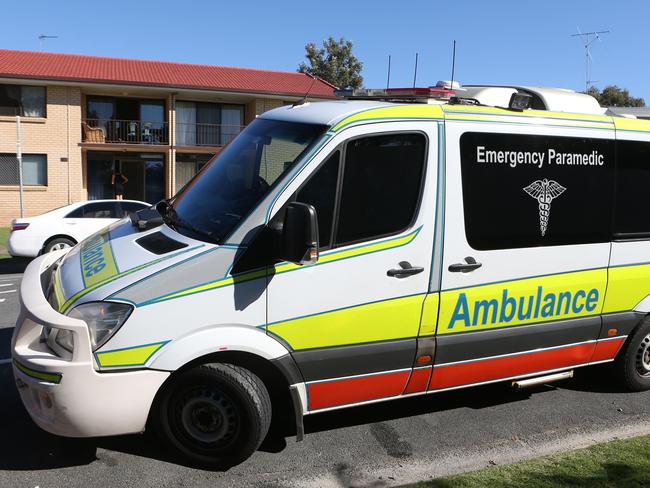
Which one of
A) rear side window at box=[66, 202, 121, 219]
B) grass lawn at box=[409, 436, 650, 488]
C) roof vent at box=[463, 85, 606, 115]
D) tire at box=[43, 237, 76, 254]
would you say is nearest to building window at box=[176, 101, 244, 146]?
rear side window at box=[66, 202, 121, 219]

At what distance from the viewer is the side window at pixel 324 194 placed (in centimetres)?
389

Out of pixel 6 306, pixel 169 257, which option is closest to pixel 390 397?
pixel 169 257

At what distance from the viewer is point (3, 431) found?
14.3 ft

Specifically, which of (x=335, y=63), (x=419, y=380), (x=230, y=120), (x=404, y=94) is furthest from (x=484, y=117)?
(x=335, y=63)

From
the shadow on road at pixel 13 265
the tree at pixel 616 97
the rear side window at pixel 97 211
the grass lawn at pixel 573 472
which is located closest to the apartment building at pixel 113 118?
the shadow on road at pixel 13 265

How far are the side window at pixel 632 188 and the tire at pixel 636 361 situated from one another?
81 centimetres

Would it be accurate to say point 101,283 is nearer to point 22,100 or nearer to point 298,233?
point 298,233

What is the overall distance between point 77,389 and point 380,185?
2.11 meters

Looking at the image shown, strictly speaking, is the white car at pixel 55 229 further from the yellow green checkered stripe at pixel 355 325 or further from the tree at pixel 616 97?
the tree at pixel 616 97

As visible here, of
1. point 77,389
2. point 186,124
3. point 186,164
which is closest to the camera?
point 77,389

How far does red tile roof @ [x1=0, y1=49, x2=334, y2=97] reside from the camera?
1021 inches

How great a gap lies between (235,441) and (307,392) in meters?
0.51

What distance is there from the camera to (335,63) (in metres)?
56.9

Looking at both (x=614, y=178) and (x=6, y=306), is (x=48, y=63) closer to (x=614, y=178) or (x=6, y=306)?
(x=6, y=306)
